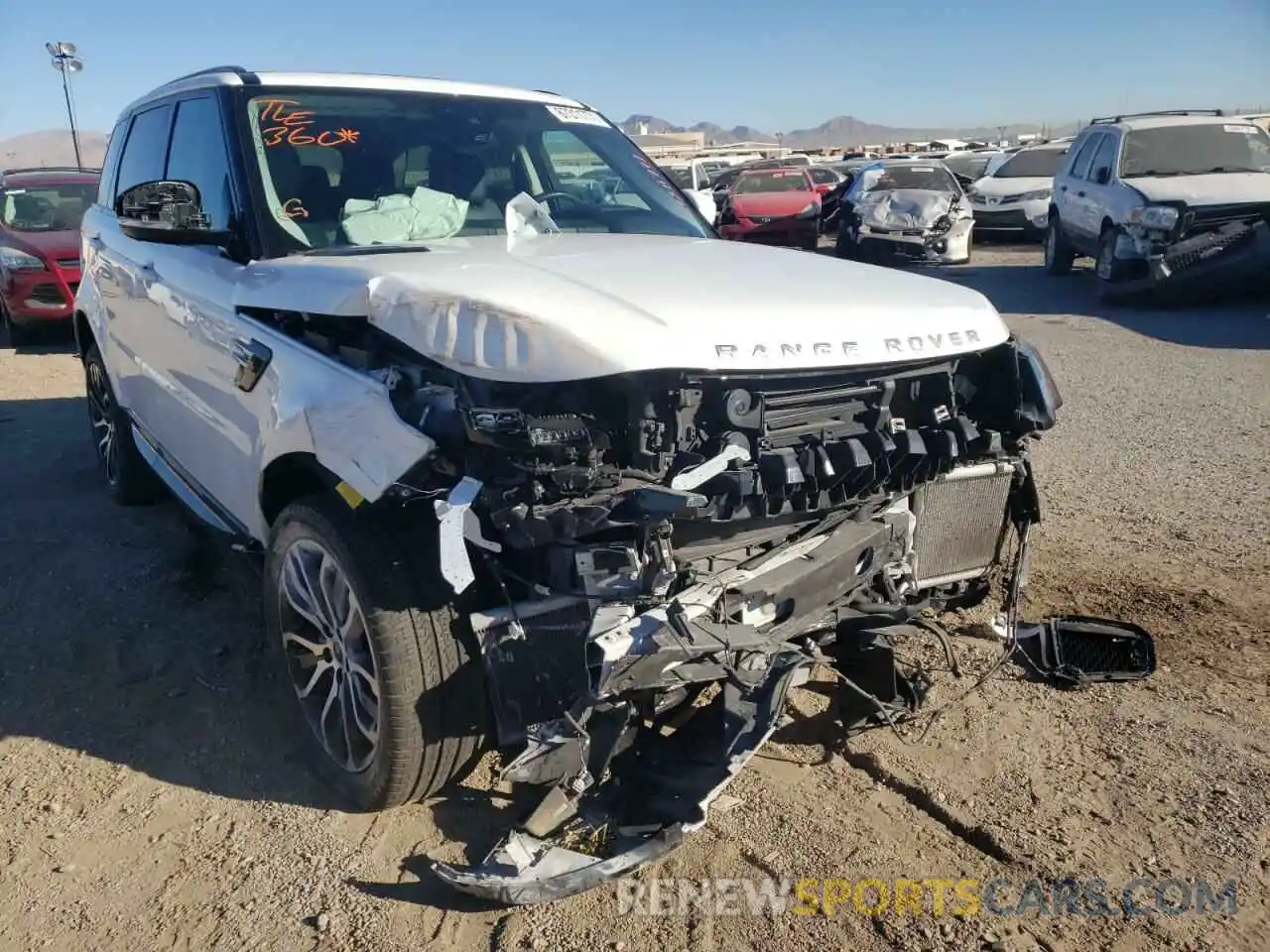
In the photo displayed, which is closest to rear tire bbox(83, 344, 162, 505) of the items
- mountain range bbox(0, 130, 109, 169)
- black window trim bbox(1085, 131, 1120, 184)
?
black window trim bbox(1085, 131, 1120, 184)

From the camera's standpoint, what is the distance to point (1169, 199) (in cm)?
1131

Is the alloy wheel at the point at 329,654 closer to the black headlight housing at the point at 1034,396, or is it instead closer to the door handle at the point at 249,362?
the door handle at the point at 249,362

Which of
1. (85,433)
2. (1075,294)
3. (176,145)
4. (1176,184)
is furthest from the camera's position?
(1075,294)

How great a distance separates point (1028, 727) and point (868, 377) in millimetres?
1369

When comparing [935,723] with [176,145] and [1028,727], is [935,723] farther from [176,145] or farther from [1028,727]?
[176,145]

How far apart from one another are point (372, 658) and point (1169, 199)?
36.8ft

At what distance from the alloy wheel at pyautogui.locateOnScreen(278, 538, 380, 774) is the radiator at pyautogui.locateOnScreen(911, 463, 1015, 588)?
1723 millimetres

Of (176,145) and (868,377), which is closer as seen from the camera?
(868,377)

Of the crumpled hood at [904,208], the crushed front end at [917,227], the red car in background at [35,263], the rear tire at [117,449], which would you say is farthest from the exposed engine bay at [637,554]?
the crumpled hood at [904,208]

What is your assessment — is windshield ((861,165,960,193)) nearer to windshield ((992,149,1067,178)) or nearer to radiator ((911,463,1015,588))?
windshield ((992,149,1067,178))

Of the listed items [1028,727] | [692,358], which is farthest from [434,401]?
[1028,727]

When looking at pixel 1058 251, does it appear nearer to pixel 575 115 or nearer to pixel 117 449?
pixel 575 115

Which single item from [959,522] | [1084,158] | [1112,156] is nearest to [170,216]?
[959,522]

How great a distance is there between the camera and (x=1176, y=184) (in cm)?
1170
